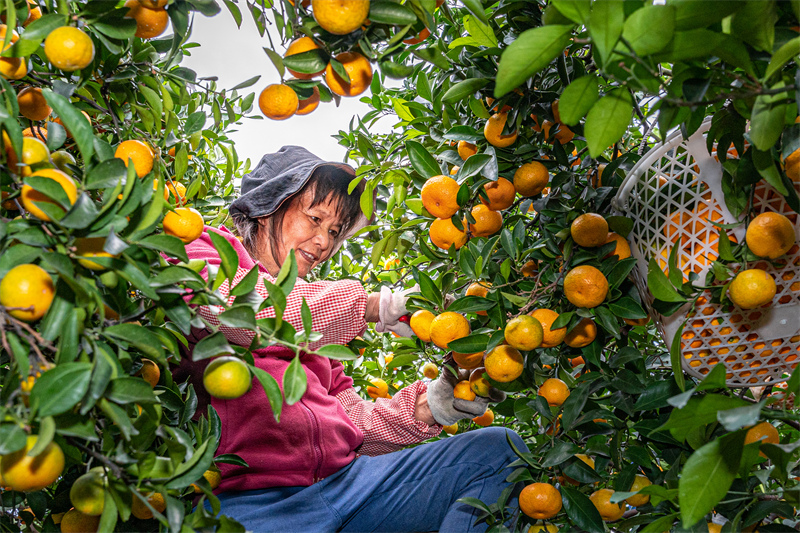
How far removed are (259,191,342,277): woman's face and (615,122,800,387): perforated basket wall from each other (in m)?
1.24

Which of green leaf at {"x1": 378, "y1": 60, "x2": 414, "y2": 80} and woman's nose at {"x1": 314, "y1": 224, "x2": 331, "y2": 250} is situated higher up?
green leaf at {"x1": 378, "y1": 60, "x2": 414, "y2": 80}

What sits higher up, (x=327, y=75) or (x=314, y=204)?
(x=327, y=75)

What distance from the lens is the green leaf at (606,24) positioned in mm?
521

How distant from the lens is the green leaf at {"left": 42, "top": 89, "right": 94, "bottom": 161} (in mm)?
637

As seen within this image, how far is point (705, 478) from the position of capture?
2.05 ft

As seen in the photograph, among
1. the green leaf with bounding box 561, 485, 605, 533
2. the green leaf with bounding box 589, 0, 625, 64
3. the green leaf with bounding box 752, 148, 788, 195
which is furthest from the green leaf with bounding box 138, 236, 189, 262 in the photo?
the green leaf with bounding box 561, 485, 605, 533

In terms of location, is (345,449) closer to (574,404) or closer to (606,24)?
(574,404)

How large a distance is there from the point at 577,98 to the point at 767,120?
0.68 ft

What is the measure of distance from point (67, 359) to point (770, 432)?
1.07 m

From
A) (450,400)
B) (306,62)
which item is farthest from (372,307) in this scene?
(306,62)

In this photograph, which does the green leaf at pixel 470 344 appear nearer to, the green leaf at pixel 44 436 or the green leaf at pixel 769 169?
the green leaf at pixel 769 169

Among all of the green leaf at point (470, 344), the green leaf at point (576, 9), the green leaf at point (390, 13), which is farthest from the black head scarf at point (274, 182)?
the green leaf at point (576, 9)

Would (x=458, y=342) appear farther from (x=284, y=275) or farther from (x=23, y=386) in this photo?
(x=23, y=386)

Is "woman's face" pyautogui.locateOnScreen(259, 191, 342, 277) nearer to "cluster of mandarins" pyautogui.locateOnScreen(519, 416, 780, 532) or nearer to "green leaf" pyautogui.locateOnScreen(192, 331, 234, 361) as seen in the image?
"cluster of mandarins" pyautogui.locateOnScreen(519, 416, 780, 532)
